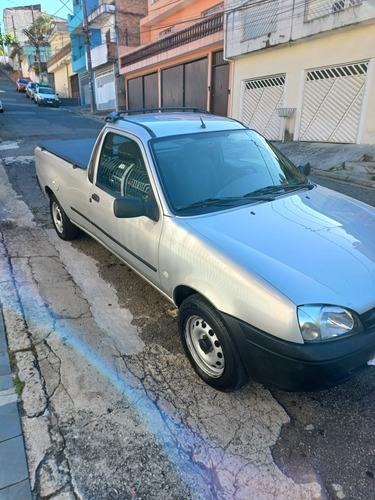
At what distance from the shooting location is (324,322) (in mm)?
1942

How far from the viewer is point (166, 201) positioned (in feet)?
9.25

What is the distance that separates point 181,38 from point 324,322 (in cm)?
2040

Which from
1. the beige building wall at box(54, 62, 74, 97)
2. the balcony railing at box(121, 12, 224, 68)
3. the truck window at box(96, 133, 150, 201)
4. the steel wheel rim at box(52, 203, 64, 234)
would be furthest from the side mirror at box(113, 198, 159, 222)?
the beige building wall at box(54, 62, 74, 97)

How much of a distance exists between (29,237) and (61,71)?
50.0 meters

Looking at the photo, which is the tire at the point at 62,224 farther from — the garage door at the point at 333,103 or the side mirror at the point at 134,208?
the garage door at the point at 333,103

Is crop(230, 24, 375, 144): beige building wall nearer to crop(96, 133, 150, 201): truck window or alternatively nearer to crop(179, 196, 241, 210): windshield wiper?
crop(96, 133, 150, 201): truck window

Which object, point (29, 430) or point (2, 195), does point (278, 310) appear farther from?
point (2, 195)

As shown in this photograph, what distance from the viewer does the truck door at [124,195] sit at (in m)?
2.98

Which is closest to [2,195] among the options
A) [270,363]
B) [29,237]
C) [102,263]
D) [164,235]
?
[29,237]

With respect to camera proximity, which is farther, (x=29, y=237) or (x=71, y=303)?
(x=29, y=237)

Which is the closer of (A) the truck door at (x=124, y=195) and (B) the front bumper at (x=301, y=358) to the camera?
(B) the front bumper at (x=301, y=358)

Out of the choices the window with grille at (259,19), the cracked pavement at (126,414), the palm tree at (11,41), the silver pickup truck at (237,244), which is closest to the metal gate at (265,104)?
the window with grille at (259,19)

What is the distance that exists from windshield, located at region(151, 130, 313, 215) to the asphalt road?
124 centimetres

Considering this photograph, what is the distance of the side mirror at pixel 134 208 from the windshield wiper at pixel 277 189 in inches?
31.3
